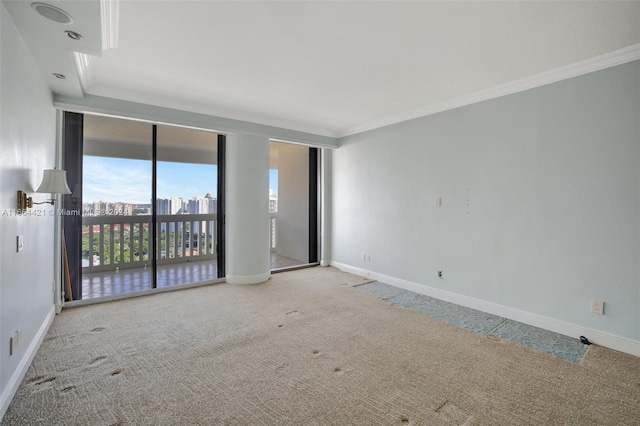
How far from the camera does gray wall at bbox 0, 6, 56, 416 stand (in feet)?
5.81

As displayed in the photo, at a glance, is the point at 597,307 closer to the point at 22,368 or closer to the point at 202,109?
the point at 22,368

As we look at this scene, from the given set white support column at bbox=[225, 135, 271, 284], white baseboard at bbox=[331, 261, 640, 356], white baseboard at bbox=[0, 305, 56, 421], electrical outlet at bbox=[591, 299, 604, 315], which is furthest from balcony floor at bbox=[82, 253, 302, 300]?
electrical outlet at bbox=[591, 299, 604, 315]

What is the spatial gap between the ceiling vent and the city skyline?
222 centimetres

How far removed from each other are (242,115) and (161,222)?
2301 millimetres

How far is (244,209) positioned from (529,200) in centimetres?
360

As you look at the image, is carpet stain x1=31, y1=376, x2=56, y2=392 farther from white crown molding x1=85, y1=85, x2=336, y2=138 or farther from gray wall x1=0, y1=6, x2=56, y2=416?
white crown molding x1=85, y1=85, x2=336, y2=138

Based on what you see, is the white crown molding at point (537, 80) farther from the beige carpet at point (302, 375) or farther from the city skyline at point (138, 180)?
the city skyline at point (138, 180)

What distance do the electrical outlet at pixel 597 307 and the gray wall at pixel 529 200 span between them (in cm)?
5

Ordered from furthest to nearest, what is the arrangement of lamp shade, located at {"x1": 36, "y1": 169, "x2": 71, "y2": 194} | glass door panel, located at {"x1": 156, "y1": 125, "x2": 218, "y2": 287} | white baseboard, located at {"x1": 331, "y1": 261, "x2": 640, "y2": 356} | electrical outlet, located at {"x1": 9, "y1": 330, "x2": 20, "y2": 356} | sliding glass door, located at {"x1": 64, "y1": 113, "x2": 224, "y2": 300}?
glass door panel, located at {"x1": 156, "y1": 125, "x2": 218, "y2": 287}
sliding glass door, located at {"x1": 64, "y1": 113, "x2": 224, "y2": 300}
white baseboard, located at {"x1": 331, "y1": 261, "x2": 640, "y2": 356}
lamp shade, located at {"x1": 36, "y1": 169, "x2": 71, "y2": 194}
electrical outlet, located at {"x1": 9, "y1": 330, "x2": 20, "y2": 356}

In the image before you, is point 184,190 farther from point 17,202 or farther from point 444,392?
point 444,392

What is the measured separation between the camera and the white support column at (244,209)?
4.45 meters

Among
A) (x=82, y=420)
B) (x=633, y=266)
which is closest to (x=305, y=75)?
(x=82, y=420)

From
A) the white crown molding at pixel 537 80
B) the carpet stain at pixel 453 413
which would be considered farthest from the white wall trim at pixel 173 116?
the carpet stain at pixel 453 413

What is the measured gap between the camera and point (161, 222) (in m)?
5.00
